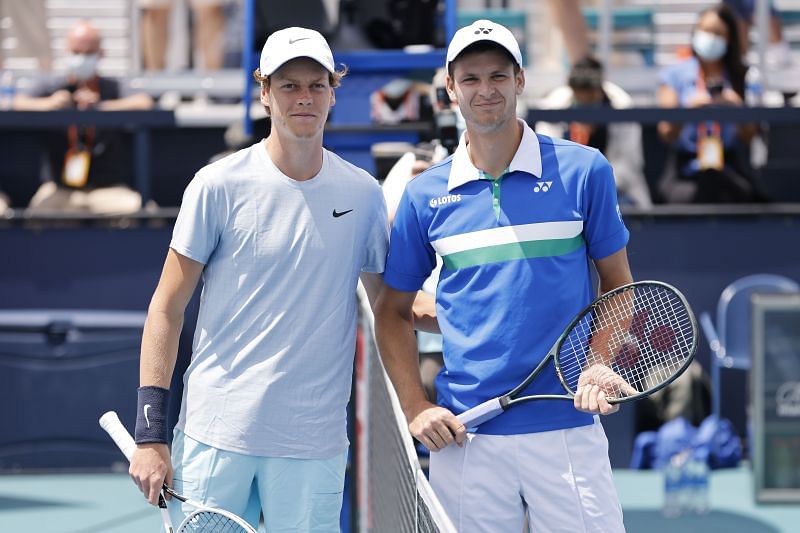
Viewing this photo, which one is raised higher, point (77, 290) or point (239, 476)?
point (239, 476)

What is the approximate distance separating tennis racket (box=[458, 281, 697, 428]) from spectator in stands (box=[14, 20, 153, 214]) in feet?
16.9

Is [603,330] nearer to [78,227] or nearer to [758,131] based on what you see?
[78,227]

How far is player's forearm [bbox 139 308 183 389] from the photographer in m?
3.23

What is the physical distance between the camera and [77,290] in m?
7.43

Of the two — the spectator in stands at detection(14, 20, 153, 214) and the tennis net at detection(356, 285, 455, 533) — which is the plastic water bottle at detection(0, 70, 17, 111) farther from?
the tennis net at detection(356, 285, 455, 533)

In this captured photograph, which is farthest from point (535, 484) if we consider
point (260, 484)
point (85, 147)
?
point (85, 147)

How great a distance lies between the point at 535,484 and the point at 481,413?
0.75 feet

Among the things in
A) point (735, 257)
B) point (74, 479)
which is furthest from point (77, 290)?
point (735, 257)

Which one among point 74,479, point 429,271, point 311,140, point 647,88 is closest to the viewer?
point 311,140

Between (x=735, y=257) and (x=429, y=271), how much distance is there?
4415 millimetres

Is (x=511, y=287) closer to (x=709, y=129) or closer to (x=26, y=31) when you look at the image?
(x=709, y=129)

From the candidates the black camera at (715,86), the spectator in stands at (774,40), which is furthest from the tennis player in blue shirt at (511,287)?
the spectator in stands at (774,40)

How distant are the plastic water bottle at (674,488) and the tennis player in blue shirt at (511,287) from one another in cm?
313

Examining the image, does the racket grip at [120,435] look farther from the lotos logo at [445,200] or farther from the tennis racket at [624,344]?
the lotos logo at [445,200]
